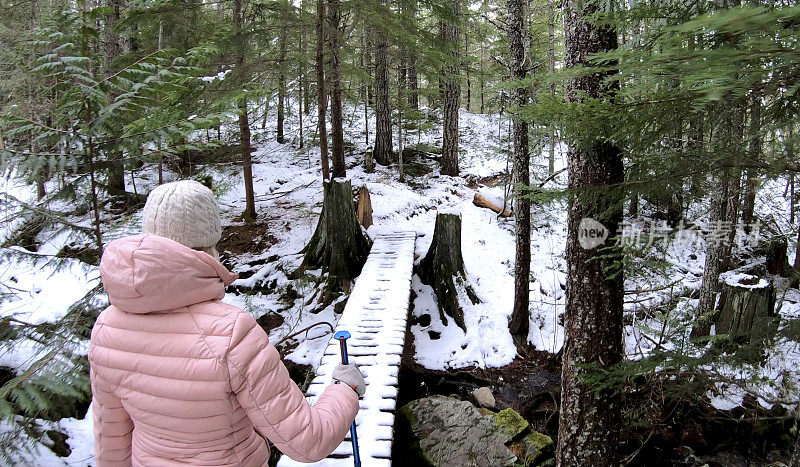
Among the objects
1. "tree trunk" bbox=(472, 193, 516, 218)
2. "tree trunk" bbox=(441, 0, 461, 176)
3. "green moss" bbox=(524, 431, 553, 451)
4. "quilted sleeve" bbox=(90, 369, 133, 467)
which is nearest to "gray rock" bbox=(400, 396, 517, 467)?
"green moss" bbox=(524, 431, 553, 451)

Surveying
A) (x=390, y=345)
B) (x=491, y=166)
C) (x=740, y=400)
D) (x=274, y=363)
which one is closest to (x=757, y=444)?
(x=740, y=400)

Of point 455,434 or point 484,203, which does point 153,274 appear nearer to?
point 455,434

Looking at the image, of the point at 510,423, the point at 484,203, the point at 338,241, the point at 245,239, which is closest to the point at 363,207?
the point at 338,241

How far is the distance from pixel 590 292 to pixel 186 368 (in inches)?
114

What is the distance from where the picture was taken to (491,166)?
1811cm

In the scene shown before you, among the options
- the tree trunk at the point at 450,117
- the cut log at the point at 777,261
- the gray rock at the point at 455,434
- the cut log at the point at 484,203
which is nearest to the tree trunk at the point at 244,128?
the cut log at the point at 484,203

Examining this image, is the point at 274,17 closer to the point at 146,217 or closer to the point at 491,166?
the point at 146,217

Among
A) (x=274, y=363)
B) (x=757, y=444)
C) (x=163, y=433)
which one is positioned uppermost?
(x=274, y=363)

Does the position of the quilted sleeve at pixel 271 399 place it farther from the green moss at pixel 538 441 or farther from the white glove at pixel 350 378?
the green moss at pixel 538 441

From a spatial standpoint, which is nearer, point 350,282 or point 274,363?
point 274,363

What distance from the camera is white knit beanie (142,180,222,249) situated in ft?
5.21

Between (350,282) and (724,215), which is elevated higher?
(724,215)

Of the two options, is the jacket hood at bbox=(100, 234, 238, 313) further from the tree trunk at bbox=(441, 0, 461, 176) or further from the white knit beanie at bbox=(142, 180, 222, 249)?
the tree trunk at bbox=(441, 0, 461, 176)

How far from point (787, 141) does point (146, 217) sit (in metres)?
3.17
